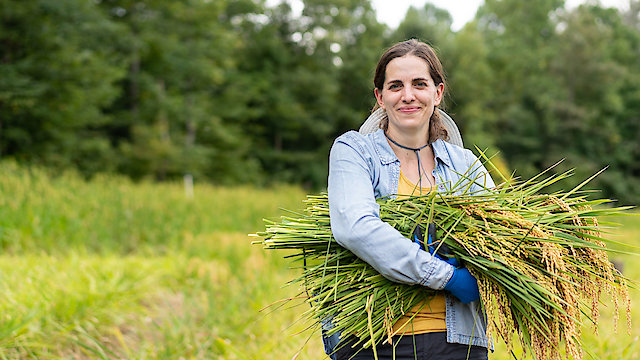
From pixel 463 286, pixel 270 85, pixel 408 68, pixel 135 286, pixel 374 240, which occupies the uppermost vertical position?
pixel 270 85

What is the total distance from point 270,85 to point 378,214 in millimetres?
23637

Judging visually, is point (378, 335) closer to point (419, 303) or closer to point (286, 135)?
point (419, 303)

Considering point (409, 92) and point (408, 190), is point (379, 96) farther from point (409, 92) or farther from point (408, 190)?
point (408, 190)

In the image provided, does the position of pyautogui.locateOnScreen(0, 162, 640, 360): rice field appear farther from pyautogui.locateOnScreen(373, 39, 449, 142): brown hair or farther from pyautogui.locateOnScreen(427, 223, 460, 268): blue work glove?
pyautogui.locateOnScreen(373, 39, 449, 142): brown hair

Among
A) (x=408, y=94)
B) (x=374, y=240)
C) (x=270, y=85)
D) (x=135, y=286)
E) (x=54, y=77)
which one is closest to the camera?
(x=374, y=240)

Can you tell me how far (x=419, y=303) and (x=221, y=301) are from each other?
138 inches

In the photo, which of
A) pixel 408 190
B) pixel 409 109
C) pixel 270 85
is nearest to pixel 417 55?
pixel 409 109

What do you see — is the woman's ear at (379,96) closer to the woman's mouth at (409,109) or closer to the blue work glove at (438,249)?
the woman's mouth at (409,109)

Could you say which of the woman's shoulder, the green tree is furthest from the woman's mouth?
the green tree

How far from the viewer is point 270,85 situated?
24.8 m

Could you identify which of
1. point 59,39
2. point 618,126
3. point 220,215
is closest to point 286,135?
point 59,39

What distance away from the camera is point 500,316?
1.68 m

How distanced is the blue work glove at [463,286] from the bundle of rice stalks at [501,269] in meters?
0.03

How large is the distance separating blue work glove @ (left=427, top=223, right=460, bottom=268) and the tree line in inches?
434
